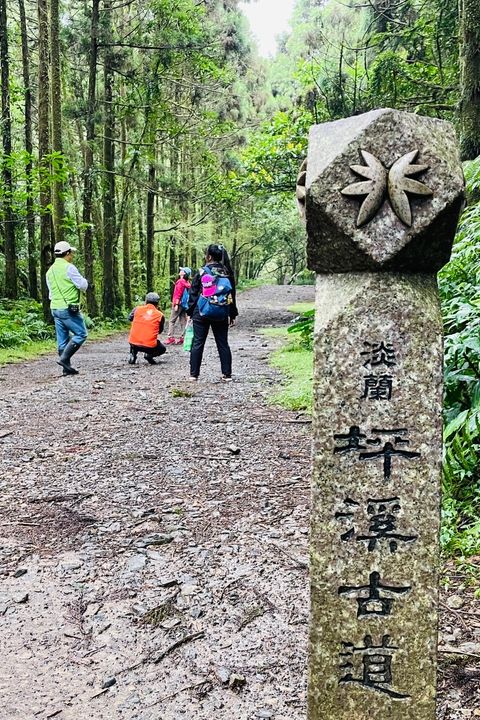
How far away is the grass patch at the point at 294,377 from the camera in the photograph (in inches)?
302

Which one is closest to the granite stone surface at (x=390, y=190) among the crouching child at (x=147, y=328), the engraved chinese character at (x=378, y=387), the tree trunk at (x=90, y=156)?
the engraved chinese character at (x=378, y=387)

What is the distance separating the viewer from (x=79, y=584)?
3561mm

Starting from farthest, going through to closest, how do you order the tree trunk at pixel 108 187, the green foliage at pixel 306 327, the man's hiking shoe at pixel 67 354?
the tree trunk at pixel 108 187
the green foliage at pixel 306 327
the man's hiking shoe at pixel 67 354

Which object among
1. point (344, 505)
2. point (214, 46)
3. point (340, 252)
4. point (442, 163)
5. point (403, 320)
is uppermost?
point (214, 46)

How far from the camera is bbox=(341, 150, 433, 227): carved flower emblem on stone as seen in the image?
1.95 meters

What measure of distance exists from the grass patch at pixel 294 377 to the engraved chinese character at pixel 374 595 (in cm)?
514

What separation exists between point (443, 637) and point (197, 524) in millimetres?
1902

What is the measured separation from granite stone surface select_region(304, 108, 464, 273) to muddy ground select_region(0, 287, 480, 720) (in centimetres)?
196

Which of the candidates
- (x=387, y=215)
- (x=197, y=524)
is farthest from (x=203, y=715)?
(x=387, y=215)

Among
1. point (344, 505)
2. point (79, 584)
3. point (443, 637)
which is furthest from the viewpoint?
point (79, 584)

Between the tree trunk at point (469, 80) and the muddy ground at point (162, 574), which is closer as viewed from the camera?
the muddy ground at point (162, 574)

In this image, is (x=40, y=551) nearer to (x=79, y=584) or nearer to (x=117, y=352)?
(x=79, y=584)

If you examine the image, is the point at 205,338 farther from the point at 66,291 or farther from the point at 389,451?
the point at 389,451

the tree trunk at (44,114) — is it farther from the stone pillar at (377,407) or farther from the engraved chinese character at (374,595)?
the engraved chinese character at (374,595)
